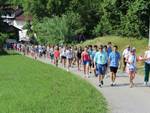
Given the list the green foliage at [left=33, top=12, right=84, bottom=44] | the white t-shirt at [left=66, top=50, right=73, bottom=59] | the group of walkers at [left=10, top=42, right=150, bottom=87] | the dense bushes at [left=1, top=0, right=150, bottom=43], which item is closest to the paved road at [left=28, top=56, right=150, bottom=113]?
the group of walkers at [left=10, top=42, right=150, bottom=87]

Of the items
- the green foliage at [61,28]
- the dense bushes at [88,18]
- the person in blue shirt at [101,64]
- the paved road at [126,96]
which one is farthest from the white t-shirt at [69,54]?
the green foliage at [61,28]

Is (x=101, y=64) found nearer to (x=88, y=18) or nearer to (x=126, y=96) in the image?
(x=126, y=96)

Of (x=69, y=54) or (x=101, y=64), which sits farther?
(x=69, y=54)

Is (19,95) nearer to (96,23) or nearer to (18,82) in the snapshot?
Result: (18,82)

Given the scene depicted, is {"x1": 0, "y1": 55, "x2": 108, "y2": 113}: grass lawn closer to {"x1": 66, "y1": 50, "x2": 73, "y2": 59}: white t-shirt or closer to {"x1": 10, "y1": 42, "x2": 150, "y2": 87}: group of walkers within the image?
{"x1": 10, "y1": 42, "x2": 150, "y2": 87}: group of walkers

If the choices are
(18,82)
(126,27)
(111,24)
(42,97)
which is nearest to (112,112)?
(42,97)

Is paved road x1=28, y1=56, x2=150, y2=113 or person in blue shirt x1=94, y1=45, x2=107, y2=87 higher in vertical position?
person in blue shirt x1=94, y1=45, x2=107, y2=87

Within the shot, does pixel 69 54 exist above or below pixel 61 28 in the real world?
below

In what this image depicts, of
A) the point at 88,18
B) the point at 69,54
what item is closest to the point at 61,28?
the point at 88,18

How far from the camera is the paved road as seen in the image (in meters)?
17.7

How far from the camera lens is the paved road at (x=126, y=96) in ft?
58.1

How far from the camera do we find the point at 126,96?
68.7 feet

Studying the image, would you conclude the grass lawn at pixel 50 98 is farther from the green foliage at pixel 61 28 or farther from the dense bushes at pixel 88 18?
the green foliage at pixel 61 28

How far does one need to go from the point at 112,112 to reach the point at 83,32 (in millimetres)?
61647
